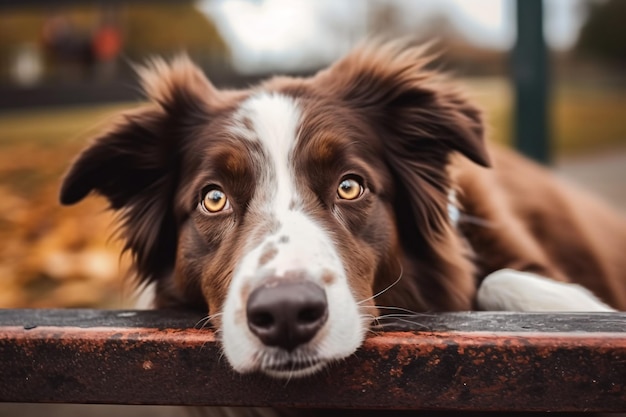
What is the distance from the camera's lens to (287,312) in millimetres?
1735

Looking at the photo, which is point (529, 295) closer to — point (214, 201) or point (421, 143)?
point (421, 143)

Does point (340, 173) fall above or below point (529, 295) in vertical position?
above

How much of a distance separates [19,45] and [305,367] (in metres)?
9.09

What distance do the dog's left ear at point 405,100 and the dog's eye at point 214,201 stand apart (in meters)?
0.66

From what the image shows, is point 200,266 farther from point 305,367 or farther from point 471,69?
point 471,69

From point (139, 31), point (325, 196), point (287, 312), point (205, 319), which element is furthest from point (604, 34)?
point (287, 312)

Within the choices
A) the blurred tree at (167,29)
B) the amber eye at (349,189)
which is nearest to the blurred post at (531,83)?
the amber eye at (349,189)

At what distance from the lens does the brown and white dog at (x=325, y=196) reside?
7.20 feet

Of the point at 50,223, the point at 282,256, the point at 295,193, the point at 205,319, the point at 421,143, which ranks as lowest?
the point at 50,223

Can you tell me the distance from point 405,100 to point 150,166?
1.06 m

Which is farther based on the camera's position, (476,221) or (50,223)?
(50,223)

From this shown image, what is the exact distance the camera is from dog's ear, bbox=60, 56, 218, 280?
2.85 metres

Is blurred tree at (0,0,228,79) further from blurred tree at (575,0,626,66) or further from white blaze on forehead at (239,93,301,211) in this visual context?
blurred tree at (575,0,626,66)

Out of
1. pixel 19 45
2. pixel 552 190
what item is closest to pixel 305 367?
pixel 552 190
